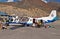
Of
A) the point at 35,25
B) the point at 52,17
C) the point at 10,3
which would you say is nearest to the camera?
the point at 35,25

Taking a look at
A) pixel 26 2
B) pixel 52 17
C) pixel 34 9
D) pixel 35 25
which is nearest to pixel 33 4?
pixel 26 2

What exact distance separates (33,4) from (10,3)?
11818mm

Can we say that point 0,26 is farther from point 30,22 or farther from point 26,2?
point 26,2

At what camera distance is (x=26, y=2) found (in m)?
123

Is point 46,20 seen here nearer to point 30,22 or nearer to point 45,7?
point 30,22

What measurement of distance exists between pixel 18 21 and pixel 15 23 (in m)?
Result: 1.09

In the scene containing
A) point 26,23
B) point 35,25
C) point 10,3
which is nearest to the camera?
point 35,25

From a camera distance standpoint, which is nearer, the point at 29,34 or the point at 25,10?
the point at 29,34

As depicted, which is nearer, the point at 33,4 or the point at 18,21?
the point at 18,21

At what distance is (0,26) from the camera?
28.5 m

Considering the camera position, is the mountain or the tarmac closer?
the tarmac

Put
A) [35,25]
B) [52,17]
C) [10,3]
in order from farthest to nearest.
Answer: [10,3]
[52,17]
[35,25]

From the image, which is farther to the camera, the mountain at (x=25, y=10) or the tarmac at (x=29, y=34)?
the mountain at (x=25, y=10)

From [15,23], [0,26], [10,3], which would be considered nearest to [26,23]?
[15,23]
